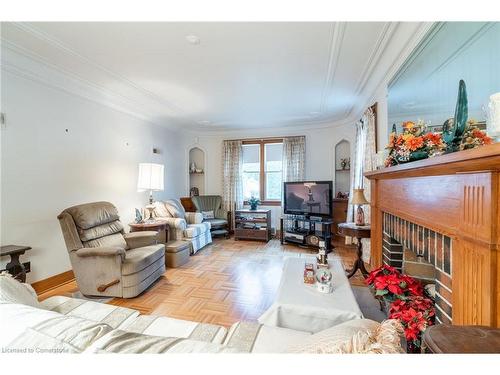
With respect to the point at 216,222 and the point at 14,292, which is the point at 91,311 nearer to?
the point at 14,292

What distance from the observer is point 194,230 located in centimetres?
386

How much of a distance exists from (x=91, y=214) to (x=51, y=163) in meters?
0.83

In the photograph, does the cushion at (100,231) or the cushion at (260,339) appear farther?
the cushion at (100,231)

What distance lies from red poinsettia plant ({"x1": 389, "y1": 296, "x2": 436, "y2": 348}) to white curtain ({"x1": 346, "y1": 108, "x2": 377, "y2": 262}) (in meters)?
1.87

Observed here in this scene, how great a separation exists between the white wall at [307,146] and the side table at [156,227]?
2.31 meters

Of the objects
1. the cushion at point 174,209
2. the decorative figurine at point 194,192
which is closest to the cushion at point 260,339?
the cushion at point 174,209

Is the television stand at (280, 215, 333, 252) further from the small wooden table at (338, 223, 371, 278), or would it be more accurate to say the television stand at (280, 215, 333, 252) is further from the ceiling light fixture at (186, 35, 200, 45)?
the ceiling light fixture at (186, 35, 200, 45)

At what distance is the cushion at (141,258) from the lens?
2336mm

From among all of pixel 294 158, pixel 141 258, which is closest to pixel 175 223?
pixel 141 258

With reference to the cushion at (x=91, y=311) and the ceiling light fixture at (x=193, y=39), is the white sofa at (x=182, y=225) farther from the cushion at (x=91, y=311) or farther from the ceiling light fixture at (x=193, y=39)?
the ceiling light fixture at (x=193, y=39)

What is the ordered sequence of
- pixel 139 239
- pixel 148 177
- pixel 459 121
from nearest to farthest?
pixel 459 121 < pixel 139 239 < pixel 148 177
